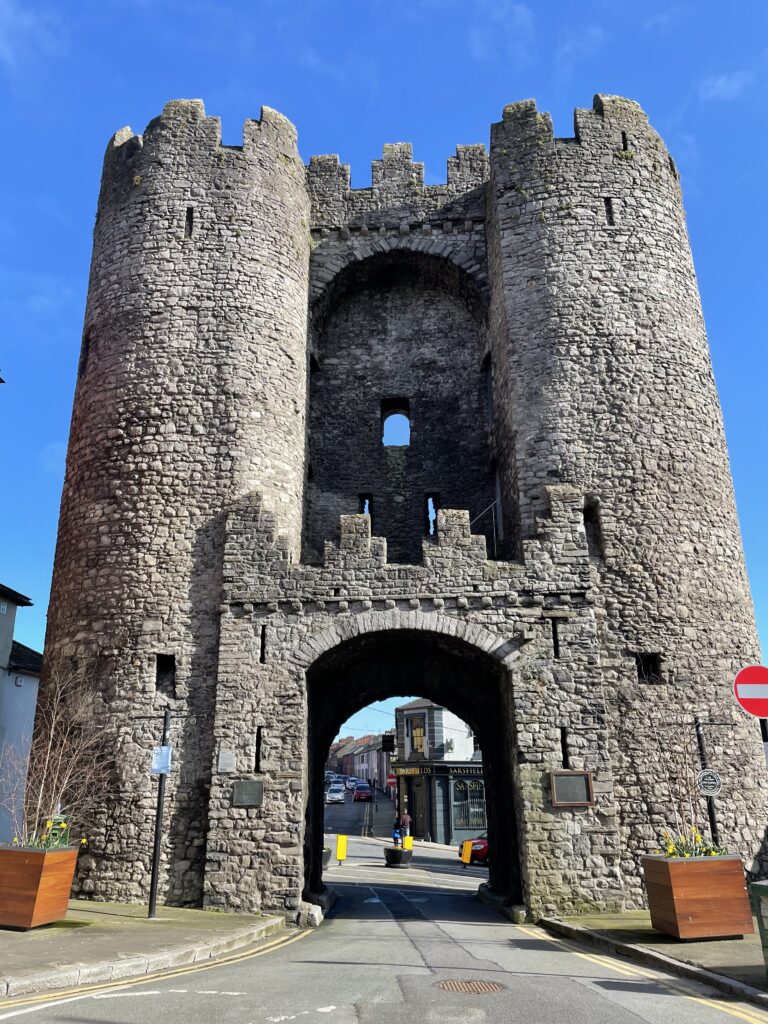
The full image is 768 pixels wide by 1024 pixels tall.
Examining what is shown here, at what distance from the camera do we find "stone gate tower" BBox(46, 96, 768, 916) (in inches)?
533

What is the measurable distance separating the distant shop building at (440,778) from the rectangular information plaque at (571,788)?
26.6 m

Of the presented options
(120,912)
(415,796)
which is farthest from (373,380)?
(415,796)

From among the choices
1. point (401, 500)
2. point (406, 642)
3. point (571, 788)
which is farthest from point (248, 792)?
point (401, 500)

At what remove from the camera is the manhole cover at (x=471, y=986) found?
7.32 metres

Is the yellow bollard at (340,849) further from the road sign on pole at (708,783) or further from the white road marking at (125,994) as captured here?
the white road marking at (125,994)

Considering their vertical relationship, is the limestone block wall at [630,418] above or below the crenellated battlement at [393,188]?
below

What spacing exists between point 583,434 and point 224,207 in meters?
9.50

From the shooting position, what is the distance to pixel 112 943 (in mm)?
9258

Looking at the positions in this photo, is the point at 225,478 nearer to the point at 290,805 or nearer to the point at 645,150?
the point at 290,805

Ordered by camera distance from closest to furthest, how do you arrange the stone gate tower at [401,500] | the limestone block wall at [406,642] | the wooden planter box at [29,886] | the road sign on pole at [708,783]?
the wooden planter box at [29,886] → the road sign on pole at [708,783] → the limestone block wall at [406,642] → the stone gate tower at [401,500]

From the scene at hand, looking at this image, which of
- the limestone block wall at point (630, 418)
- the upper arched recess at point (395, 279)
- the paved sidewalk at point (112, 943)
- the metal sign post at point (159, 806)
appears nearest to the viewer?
the paved sidewalk at point (112, 943)

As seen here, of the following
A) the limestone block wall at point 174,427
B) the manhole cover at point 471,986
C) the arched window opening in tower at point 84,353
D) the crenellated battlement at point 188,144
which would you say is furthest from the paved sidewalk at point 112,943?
the crenellated battlement at point 188,144

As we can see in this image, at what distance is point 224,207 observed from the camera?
1770cm

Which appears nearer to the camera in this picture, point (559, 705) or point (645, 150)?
point (559, 705)
